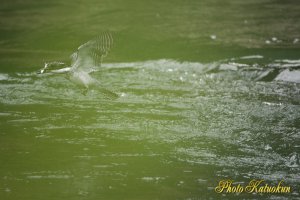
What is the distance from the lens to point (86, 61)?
665 centimetres

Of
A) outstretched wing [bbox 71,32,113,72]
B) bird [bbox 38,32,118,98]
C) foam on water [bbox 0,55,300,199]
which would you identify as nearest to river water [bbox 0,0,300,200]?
foam on water [bbox 0,55,300,199]

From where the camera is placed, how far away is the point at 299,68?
9.95 m

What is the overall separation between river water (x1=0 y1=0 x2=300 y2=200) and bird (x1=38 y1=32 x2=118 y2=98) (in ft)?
0.66

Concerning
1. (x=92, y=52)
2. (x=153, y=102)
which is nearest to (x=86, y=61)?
(x=92, y=52)

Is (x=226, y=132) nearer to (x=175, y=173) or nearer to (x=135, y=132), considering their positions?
(x=135, y=132)

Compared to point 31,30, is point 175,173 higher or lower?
lower

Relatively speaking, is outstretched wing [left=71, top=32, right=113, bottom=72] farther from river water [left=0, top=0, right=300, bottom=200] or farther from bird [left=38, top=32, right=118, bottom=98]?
river water [left=0, top=0, right=300, bottom=200]

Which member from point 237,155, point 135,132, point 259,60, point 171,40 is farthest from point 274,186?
point 171,40

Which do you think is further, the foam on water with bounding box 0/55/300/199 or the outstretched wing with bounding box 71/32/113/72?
the outstretched wing with bounding box 71/32/113/72

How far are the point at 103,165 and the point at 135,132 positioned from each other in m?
1.24

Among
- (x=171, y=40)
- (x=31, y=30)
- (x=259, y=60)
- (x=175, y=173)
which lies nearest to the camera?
(x=175, y=173)

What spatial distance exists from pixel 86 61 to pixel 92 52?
160mm

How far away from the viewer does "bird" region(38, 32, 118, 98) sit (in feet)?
21.1

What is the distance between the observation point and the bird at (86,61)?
643cm
